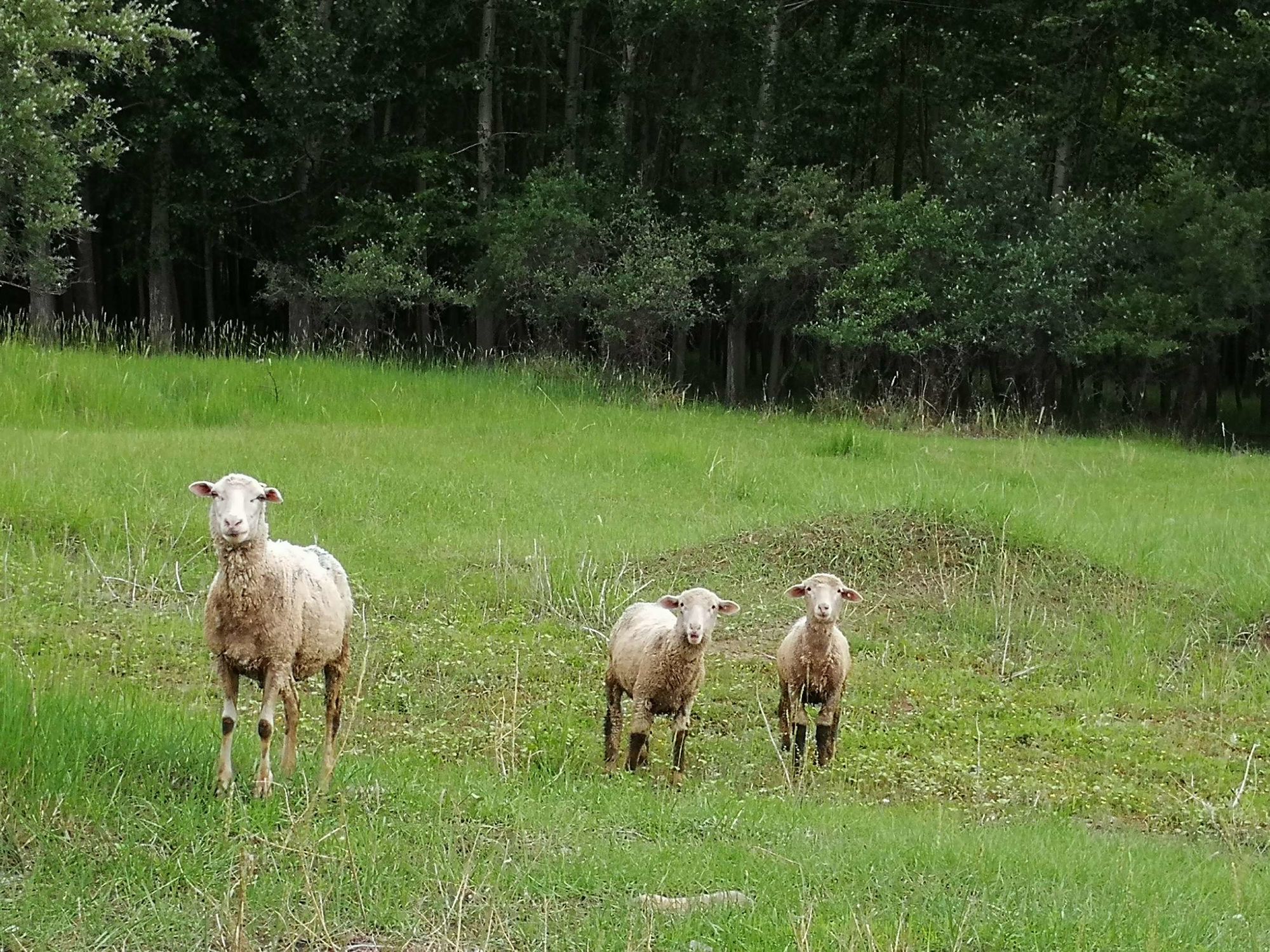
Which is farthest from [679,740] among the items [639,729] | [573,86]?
[573,86]

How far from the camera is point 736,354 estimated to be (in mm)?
30062

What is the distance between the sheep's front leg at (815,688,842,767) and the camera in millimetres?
8438

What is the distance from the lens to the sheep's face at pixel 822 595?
26.6ft

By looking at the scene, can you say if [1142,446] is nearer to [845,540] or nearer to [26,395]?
[845,540]

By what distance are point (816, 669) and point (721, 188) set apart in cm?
2359

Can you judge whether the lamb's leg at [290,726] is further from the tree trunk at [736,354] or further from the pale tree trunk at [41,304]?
the tree trunk at [736,354]

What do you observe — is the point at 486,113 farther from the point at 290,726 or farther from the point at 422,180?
the point at 290,726

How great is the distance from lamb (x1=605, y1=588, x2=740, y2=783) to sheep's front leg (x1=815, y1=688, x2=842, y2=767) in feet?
3.21

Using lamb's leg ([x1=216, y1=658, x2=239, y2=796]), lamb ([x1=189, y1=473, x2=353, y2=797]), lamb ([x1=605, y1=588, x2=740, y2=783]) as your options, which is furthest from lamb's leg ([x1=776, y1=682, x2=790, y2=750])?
lamb's leg ([x1=216, y1=658, x2=239, y2=796])

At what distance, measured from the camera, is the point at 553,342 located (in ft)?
90.8

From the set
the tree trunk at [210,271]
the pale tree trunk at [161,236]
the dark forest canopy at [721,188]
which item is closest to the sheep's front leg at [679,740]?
the dark forest canopy at [721,188]

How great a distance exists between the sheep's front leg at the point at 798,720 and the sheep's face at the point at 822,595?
48cm

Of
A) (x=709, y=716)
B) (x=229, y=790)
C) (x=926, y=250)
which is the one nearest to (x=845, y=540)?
(x=709, y=716)

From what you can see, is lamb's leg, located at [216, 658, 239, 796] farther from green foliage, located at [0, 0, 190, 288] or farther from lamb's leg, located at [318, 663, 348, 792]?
green foliage, located at [0, 0, 190, 288]
